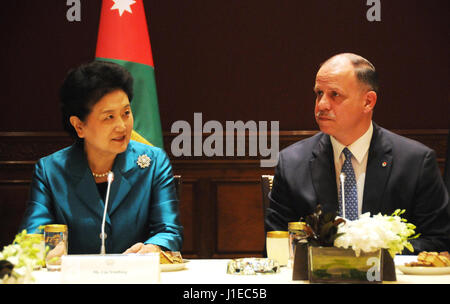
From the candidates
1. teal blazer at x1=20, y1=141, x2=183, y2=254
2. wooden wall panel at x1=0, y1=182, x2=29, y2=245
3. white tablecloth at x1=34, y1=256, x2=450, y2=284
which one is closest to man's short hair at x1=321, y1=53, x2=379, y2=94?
teal blazer at x1=20, y1=141, x2=183, y2=254

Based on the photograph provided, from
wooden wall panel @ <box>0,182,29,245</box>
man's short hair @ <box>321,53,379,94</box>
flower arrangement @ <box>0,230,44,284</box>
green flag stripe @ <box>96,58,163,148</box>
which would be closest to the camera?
flower arrangement @ <box>0,230,44,284</box>

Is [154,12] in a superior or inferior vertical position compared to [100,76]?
superior

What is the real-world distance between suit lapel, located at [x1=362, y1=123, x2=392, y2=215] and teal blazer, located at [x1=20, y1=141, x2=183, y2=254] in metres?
0.78

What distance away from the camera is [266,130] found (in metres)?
4.78

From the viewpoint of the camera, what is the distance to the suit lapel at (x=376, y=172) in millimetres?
2320

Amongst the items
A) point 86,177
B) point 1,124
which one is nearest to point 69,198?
point 86,177

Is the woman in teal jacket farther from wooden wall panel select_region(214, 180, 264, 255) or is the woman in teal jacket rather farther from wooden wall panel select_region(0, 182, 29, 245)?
wooden wall panel select_region(0, 182, 29, 245)

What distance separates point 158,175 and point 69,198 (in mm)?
371

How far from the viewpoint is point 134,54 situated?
141 inches

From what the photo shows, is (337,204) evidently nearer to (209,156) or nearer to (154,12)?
(209,156)

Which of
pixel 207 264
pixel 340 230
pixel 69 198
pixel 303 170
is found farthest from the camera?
pixel 303 170

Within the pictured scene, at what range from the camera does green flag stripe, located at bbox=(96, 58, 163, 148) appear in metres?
3.51

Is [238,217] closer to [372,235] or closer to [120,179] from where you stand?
[120,179]
